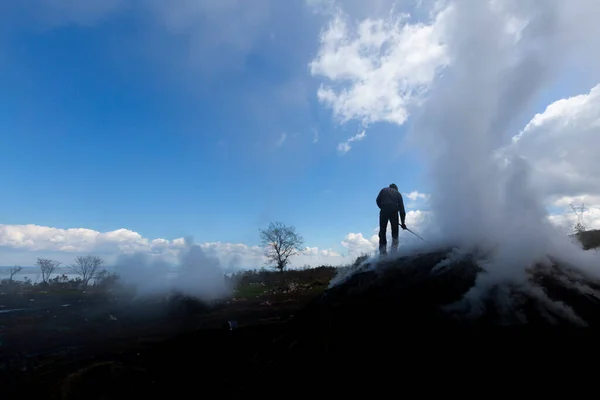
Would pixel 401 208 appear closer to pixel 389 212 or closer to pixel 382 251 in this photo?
pixel 389 212

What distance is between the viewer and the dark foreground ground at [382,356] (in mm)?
5098

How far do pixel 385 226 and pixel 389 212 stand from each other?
1.97 feet

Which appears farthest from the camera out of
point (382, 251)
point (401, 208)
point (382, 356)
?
point (401, 208)

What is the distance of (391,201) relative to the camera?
12109 millimetres

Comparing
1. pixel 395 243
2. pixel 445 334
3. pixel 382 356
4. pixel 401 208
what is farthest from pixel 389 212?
pixel 382 356

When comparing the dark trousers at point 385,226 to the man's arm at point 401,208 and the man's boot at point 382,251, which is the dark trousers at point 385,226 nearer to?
the man's boot at point 382,251

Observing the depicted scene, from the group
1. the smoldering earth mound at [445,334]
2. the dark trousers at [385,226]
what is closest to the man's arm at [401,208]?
the dark trousers at [385,226]

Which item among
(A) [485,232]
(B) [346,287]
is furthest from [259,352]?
(A) [485,232]

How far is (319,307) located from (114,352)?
6.03 metres

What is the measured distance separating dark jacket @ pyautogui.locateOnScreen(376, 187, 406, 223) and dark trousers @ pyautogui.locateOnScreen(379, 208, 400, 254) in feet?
0.47

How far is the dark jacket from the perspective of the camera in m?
12.1

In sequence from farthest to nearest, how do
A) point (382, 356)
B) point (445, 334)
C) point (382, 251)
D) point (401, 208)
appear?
1. point (401, 208)
2. point (382, 251)
3. point (445, 334)
4. point (382, 356)

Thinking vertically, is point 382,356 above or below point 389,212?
below

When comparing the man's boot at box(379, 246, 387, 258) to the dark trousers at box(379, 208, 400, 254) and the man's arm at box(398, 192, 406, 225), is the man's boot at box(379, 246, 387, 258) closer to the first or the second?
the dark trousers at box(379, 208, 400, 254)
